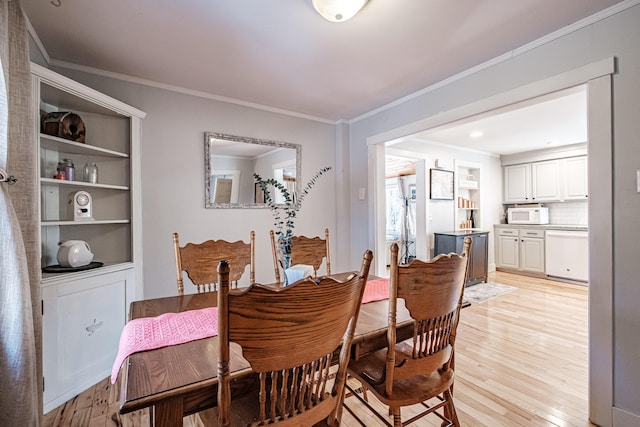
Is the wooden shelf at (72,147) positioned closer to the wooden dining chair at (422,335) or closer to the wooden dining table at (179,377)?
the wooden dining table at (179,377)

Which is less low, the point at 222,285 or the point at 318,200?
the point at 318,200

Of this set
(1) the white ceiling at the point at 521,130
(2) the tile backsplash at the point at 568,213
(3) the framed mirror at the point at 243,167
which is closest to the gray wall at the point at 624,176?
(1) the white ceiling at the point at 521,130

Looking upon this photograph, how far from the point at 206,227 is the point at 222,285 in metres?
2.31

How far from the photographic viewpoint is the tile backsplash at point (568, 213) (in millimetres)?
5211

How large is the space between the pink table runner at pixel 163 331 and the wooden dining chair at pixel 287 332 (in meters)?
0.34

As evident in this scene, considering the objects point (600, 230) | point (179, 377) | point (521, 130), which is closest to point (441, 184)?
point (521, 130)

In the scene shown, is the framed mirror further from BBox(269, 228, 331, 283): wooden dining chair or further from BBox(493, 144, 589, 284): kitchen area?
BBox(493, 144, 589, 284): kitchen area

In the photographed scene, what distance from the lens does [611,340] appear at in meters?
1.68

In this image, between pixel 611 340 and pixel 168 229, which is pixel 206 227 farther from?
pixel 611 340

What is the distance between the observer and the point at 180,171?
2.71 m

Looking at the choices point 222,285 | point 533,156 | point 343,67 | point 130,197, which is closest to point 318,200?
point 343,67

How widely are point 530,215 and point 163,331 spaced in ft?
20.3

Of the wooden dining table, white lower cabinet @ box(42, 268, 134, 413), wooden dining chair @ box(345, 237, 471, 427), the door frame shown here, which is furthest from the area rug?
white lower cabinet @ box(42, 268, 134, 413)

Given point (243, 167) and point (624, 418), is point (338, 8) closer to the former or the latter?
point (243, 167)
